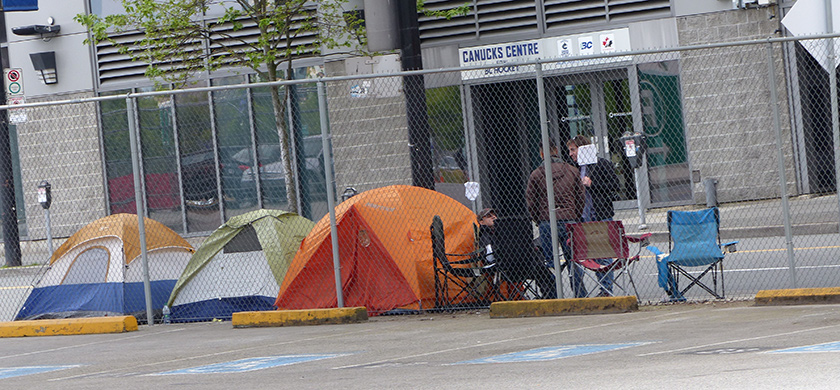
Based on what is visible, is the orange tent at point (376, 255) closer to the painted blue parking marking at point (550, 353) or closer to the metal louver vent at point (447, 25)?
the painted blue parking marking at point (550, 353)

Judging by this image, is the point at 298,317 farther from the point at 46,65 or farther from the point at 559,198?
the point at 46,65

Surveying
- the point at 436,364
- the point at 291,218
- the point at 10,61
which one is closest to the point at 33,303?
the point at 291,218

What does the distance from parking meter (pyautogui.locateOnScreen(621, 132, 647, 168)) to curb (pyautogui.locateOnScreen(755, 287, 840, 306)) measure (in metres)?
6.86

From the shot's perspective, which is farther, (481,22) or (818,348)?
(481,22)

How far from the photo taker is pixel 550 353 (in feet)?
28.3

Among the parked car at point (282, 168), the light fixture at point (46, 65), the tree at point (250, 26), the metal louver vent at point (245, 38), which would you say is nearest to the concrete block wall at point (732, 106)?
the tree at point (250, 26)

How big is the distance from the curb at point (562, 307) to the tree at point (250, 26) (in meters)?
6.93

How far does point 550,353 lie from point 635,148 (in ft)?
30.8

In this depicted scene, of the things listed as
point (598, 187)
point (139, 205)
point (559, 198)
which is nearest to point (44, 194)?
point (139, 205)

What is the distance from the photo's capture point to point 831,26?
454 inches

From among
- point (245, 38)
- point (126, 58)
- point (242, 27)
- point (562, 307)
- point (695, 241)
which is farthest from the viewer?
point (126, 58)

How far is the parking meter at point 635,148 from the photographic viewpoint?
17.5 m

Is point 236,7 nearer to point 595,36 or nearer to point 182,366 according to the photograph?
point 595,36

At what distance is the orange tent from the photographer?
11.9m
